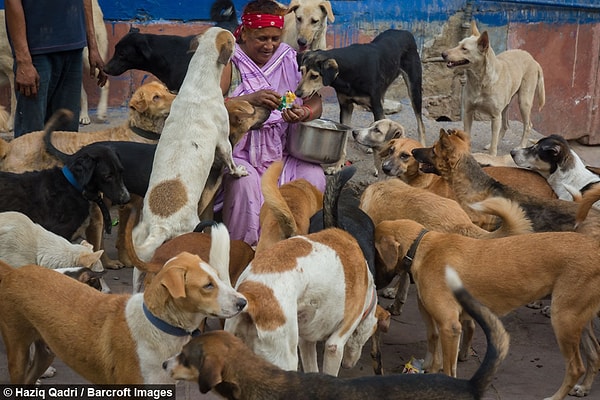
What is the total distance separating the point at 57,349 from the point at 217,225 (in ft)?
3.25

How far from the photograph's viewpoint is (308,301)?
4441 millimetres

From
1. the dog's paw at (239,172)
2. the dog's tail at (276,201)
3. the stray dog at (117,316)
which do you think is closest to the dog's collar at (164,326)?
the stray dog at (117,316)

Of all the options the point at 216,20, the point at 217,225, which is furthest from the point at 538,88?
the point at 217,225

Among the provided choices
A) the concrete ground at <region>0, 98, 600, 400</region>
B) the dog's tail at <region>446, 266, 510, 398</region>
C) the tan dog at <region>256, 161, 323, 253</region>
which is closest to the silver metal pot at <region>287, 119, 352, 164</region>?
the tan dog at <region>256, 161, 323, 253</region>

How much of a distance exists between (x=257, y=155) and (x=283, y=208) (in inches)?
64.9

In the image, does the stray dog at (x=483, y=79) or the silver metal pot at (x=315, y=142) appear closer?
the silver metal pot at (x=315, y=142)

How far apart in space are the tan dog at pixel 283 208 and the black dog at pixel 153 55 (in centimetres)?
217

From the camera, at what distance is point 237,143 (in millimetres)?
6590

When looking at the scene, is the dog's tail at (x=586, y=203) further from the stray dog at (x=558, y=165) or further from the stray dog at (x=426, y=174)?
the stray dog at (x=558, y=165)

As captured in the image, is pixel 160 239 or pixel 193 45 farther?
pixel 193 45

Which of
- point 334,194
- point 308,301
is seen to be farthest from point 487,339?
point 334,194

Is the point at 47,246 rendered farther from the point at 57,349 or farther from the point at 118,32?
the point at 118,32

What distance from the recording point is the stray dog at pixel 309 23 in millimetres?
8883

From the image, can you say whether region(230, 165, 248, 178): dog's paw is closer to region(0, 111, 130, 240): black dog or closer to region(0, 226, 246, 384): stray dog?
region(0, 111, 130, 240): black dog
